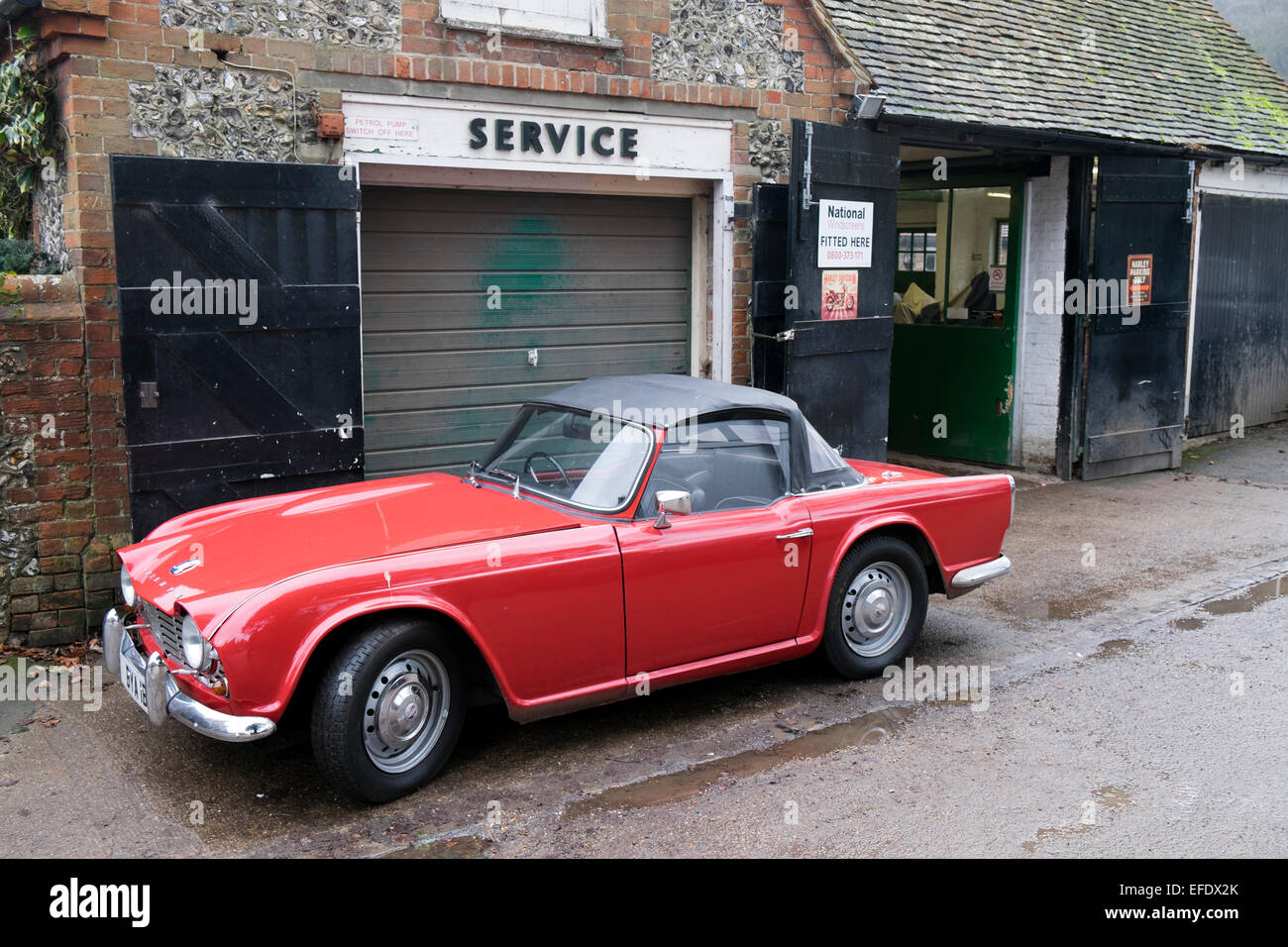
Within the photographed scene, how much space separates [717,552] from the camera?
5.13 m

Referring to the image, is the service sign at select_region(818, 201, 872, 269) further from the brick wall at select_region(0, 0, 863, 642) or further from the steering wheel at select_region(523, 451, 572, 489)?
the steering wheel at select_region(523, 451, 572, 489)

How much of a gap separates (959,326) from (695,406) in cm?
707

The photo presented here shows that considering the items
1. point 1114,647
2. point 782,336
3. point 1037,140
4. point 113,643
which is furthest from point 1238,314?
point 113,643

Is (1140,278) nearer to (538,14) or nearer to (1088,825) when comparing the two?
(538,14)

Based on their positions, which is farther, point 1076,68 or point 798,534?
point 1076,68

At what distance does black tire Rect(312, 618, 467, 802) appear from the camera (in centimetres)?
423

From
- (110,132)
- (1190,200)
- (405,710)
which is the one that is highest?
(1190,200)

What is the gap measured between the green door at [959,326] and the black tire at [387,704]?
8.08 metres

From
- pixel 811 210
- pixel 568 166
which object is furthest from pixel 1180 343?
pixel 568 166

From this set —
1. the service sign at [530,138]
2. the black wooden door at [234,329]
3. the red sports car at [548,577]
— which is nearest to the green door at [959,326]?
the service sign at [530,138]

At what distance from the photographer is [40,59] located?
6383 mm

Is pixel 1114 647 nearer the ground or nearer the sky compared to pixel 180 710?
nearer the ground

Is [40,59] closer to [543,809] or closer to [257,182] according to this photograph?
[257,182]

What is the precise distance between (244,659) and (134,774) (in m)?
1.14
